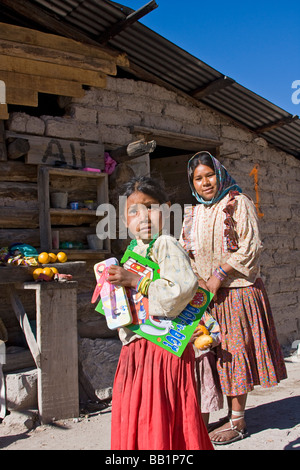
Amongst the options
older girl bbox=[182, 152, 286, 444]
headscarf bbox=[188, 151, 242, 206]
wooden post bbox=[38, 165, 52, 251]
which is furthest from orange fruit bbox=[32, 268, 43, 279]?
headscarf bbox=[188, 151, 242, 206]

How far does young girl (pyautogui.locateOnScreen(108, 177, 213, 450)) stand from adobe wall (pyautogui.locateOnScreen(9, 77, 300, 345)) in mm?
2853

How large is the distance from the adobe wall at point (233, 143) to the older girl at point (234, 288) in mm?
2151

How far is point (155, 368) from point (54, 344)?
6.66 feet

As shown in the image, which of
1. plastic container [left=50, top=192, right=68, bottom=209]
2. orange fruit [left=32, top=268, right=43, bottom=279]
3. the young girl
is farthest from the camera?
plastic container [left=50, top=192, right=68, bottom=209]

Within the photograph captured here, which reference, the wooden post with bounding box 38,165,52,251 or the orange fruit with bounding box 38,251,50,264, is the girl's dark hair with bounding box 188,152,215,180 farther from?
the wooden post with bounding box 38,165,52,251

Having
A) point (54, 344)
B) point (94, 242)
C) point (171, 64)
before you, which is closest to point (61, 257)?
point (94, 242)

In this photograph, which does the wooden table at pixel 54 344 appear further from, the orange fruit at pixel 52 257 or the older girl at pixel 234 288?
the older girl at pixel 234 288

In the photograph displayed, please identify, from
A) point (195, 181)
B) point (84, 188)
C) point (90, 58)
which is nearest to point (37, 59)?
point (90, 58)

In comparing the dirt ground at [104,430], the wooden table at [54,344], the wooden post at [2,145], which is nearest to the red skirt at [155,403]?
the dirt ground at [104,430]

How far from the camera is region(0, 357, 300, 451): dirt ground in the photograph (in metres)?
3.27

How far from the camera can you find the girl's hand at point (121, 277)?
2088 millimetres

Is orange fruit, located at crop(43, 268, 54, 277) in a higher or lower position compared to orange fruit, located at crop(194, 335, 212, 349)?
higher

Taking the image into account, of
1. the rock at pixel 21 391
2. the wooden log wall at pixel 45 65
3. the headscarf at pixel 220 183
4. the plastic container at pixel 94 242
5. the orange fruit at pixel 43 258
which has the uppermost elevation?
the wooden log wall at pixel 45 65
